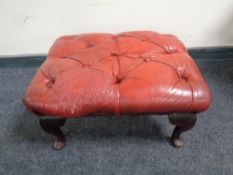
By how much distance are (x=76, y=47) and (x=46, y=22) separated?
0.50 meters

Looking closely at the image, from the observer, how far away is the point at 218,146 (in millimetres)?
1088

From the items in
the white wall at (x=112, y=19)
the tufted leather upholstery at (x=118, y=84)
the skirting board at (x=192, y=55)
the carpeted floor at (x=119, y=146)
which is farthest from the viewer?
the skirting board at (x=192, y=55)

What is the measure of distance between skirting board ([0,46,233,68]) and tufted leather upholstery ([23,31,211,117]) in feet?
2.09

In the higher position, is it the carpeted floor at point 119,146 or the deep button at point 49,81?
the deep button at point 49,81

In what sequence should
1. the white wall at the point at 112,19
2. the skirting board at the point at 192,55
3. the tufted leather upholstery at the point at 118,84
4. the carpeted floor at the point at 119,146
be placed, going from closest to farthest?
the tufted leather upholstery at the point at 118,84 → the carpeted floor at the point at 119,146 → the white wall at the point at 112,19 → the skirting board at the point at 192,55

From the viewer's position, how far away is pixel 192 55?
5.29 ft

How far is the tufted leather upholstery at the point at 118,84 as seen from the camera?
0.83 metres

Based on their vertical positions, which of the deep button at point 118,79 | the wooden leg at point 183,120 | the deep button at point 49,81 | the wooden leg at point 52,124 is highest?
the deep button at point 118,79

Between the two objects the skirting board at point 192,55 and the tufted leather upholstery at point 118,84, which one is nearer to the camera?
the tufted leather upholstery at point 118,84

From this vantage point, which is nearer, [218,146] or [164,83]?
[164,83]

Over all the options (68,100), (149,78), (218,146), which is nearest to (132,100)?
(149,78)

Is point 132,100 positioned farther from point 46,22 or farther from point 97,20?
point 46,22

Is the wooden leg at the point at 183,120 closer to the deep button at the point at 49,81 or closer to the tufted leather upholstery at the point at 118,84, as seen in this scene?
the tufted leather upholstery at the point at 118,84

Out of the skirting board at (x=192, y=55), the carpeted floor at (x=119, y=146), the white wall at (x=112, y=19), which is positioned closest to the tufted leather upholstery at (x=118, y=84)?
the carpeted floor at (x=119, y=146)
